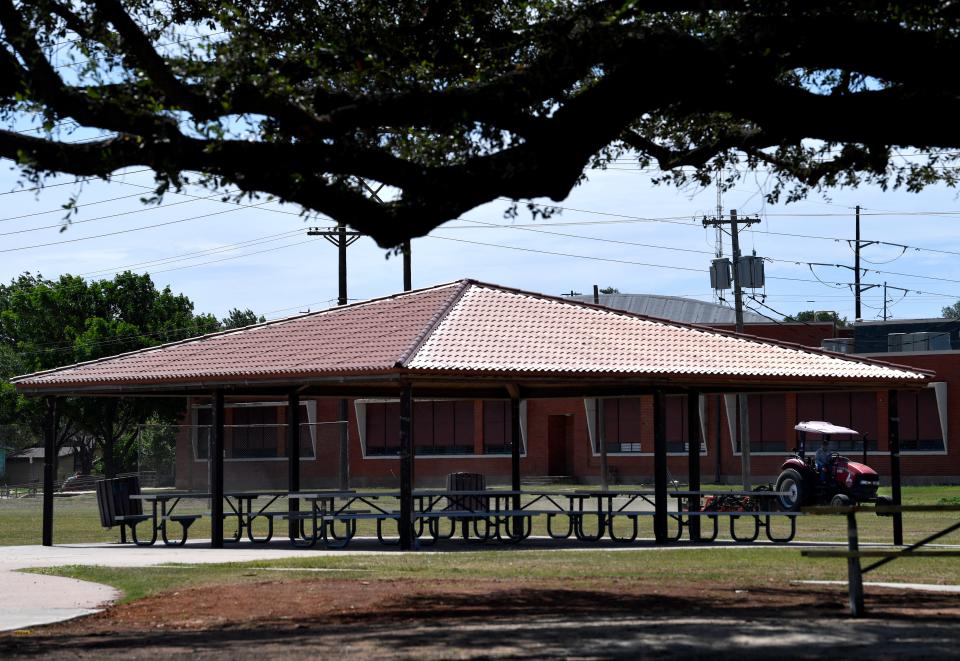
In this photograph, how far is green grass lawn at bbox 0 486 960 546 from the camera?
2426cm

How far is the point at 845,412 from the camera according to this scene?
49938 millimetres

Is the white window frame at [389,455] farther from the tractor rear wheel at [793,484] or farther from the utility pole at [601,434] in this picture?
the tractor rear wheel at [793,484]

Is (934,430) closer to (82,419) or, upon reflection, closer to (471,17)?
(82,419)

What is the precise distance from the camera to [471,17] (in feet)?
45.5

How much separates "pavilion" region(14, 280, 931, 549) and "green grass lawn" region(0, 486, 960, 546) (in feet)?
7.58

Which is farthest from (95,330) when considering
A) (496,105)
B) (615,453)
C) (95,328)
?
(496,105)

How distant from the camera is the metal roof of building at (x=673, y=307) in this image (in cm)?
6378

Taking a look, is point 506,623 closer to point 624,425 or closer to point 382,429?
point 624,425

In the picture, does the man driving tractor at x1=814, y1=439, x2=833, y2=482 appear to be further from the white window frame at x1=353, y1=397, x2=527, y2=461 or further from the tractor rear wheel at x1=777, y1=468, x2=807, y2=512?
the white window frame at x1=353, y1=397, x2=527, y2=461

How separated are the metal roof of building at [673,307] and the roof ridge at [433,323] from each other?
39098 millimetres

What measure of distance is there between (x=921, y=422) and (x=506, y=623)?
4188 centimetres

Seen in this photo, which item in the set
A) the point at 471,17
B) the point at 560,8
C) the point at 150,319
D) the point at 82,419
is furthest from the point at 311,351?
the point at 150,319

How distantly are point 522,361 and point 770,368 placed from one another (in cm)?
398

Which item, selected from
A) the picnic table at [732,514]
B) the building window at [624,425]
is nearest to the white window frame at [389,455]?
the building window at [624,425]
